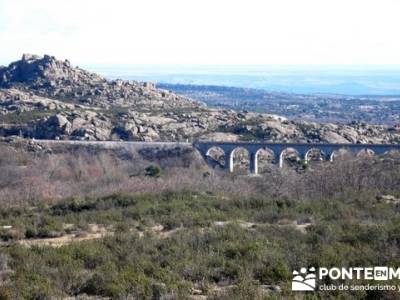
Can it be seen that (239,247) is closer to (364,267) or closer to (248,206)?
(364,267)

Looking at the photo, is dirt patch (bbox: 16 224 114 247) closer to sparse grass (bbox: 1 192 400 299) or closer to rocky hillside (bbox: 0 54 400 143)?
sparse grass (bbox: 1 192 400 299)

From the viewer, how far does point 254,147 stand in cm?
6575

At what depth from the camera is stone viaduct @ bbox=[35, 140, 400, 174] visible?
62.0 m

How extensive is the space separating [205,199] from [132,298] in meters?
10.9

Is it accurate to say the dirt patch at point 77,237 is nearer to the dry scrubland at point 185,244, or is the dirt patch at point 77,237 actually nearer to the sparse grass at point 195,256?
the dry scrubland at point 185,244

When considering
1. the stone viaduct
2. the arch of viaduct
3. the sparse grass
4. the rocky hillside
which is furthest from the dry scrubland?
the rocky hillside

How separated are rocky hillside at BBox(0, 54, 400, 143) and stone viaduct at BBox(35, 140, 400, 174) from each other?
19.4 ft

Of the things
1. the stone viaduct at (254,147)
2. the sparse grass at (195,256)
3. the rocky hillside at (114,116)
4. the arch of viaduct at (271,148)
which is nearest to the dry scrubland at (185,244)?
the sparse grass at (195,256)

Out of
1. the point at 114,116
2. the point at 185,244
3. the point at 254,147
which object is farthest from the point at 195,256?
the point at 114,116

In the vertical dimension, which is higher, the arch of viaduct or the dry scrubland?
the dry scrubland

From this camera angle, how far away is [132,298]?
700cm

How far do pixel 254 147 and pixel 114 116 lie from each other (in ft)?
73.3

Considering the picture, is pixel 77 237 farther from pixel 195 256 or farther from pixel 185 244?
pixel 195 256

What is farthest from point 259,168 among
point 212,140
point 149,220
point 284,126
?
point 149,220
